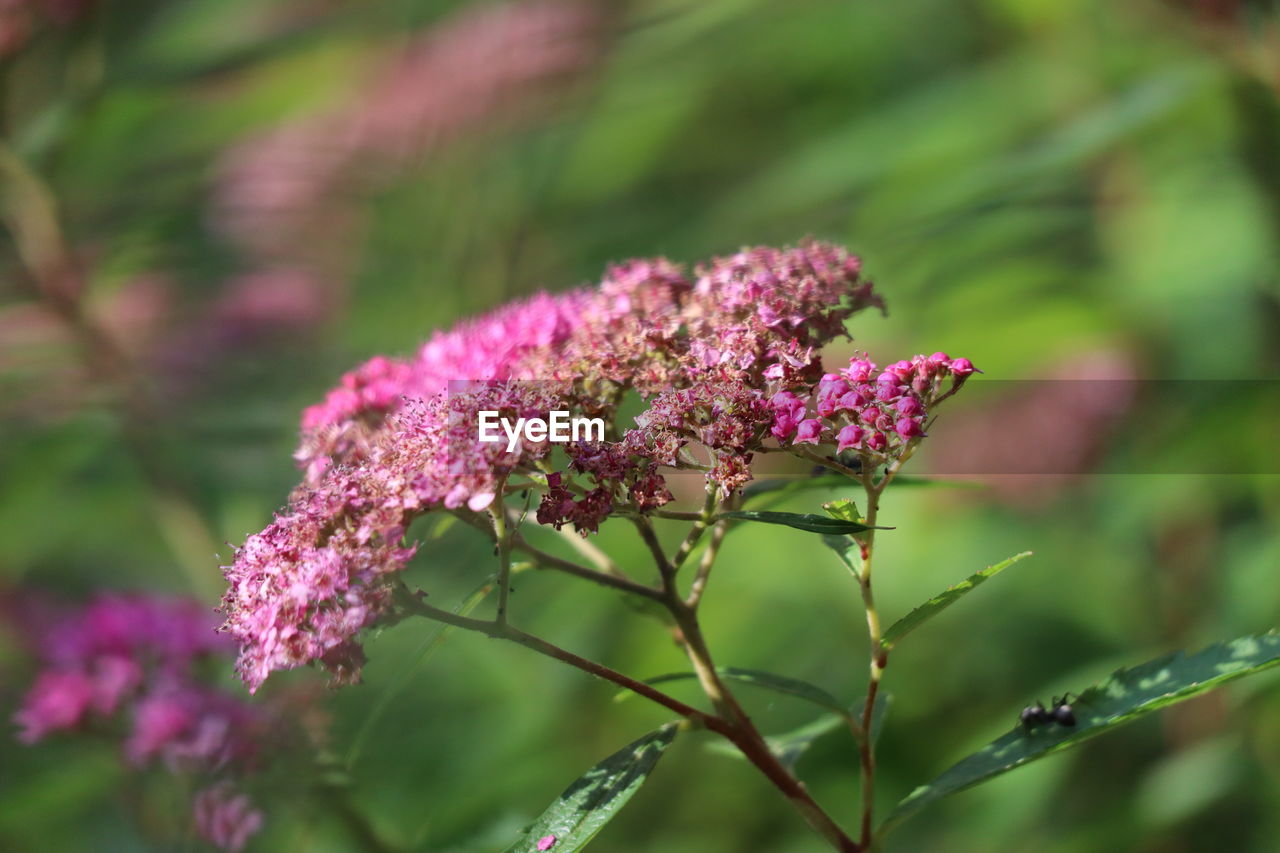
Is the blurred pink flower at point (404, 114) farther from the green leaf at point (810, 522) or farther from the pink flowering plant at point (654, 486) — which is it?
the green leaf at point (810, 522)

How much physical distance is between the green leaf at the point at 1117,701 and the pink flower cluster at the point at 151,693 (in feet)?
1.88

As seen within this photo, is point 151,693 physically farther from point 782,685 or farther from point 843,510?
point 843,510

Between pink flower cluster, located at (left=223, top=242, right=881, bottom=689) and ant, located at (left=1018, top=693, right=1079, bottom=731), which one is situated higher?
pink flower cluster, located at (left=223, top=242, right=881, bottom=689)

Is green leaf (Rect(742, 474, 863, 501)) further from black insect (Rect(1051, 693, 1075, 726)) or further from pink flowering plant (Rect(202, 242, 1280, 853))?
black insect (Rect(1051, 693, 1075, 726))

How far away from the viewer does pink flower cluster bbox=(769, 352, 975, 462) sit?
1.83 ft

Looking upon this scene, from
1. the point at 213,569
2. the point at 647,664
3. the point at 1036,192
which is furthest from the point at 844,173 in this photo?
the point at 213,569

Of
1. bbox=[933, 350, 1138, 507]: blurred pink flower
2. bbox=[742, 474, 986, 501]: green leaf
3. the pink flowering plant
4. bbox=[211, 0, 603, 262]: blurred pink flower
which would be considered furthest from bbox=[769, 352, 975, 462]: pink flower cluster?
bbox=[211, 0, 603, 262]: blurred pink flower

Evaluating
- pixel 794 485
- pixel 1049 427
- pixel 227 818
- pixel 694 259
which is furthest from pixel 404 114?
pixel 794 485

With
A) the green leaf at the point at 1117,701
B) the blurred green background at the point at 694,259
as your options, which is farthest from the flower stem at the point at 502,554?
the blurred green background at the point at 694,259

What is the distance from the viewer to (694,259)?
1.58m

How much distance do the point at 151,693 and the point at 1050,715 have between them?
94 centimetres

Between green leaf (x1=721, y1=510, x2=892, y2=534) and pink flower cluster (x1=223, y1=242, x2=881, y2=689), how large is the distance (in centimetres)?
2

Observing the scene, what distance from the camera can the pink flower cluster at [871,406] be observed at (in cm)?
56

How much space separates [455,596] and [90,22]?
4.28ft
